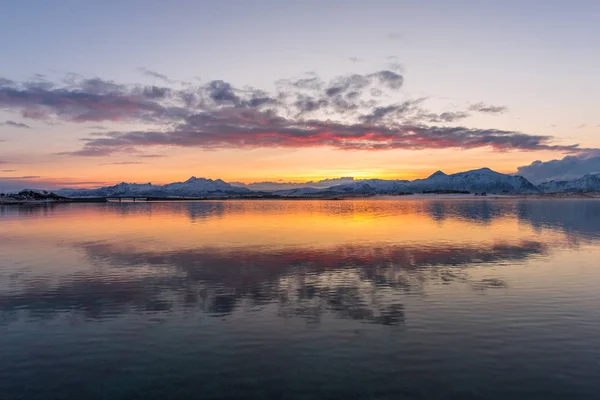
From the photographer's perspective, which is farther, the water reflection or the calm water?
the water reflection

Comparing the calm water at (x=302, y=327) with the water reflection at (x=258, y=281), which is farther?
the water reflection at (x=258, y=281)

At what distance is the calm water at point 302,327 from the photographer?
13.9m

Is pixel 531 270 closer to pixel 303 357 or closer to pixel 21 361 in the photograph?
pixel 303 357

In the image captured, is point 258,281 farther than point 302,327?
Yes

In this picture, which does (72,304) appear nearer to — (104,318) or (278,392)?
(104,318)

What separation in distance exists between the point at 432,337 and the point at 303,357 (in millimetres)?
5720

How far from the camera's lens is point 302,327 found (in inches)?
754

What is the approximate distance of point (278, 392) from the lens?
1335 centimetres

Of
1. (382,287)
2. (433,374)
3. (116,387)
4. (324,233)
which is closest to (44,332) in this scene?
(116,387)

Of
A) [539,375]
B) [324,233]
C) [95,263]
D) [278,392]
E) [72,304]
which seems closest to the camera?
[278,392]

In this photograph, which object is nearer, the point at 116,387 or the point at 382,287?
the point at 116,387

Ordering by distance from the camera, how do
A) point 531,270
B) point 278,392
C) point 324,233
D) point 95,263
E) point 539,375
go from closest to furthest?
point 278,392 < point 539,375 < point 531,270 < point 95,263 < point 324,233

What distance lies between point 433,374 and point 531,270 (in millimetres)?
21366

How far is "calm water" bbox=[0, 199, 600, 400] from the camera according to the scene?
13867 mm
